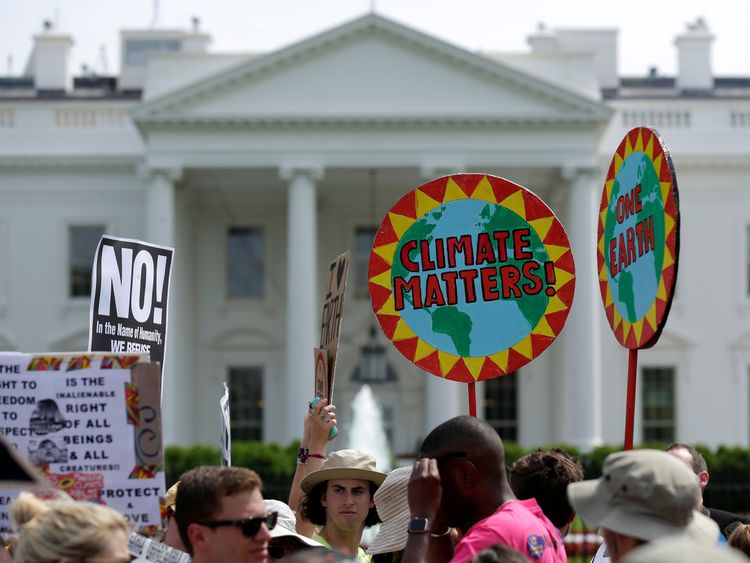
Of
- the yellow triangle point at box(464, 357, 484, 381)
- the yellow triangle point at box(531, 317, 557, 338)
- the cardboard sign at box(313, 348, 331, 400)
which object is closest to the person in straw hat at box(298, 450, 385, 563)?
the cardboard sign at box(313, 348, 331, 400)

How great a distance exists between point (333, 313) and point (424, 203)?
0.69 m

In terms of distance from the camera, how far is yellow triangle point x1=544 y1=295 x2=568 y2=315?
5887mm

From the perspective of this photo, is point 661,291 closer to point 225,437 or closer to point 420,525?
point 420,525

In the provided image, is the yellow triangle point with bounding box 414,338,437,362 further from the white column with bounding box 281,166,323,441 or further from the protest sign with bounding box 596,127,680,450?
the white column with bounding box 281,166,323,441

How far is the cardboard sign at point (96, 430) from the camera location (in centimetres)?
452

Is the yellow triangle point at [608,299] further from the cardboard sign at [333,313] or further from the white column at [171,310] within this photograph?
the white column at [171,310]

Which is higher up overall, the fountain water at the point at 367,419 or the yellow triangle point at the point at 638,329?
the yellow triangle point at the point at 638,329

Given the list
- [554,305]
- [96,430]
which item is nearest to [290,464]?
[554,305]

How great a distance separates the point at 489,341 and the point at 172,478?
24.4 metres

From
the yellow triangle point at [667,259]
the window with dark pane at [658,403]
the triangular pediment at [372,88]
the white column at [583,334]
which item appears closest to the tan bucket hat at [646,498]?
the yellow triangle point at [667,259]

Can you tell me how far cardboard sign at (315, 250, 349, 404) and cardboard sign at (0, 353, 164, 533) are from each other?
187 centimetres

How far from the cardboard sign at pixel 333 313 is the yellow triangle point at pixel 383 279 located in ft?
0.75

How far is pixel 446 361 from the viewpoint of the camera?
6.01m

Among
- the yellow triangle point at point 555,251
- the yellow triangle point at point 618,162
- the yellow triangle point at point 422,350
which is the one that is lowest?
the yellow triangle point at point 422,350
